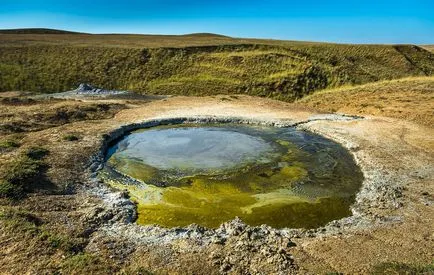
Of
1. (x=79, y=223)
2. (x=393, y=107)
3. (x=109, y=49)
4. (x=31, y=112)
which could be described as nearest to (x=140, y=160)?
(x=79, y=223)

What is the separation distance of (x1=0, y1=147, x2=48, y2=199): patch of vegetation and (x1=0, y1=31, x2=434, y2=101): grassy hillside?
130 ft

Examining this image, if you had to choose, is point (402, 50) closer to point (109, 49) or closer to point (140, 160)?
point (109, 49)

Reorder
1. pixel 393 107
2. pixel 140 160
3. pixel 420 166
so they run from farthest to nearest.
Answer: pixel 393 107 → pixel 140 160 → pixel 420 166

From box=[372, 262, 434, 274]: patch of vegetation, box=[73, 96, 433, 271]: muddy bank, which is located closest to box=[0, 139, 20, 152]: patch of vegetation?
box=[73, 96, 433, 271]: muddy bank

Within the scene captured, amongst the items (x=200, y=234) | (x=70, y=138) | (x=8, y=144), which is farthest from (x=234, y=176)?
(x=8, y=144)

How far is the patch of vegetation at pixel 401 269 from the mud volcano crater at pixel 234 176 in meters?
4.84

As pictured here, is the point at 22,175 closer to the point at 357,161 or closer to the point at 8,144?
the point at 8,144

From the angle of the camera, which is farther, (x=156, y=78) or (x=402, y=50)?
(x=402, y=50)

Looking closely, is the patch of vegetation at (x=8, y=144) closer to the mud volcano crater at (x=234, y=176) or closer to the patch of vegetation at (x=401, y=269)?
the mud volcano crater at (x=234, y=176)

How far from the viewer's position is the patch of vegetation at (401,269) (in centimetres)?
1415

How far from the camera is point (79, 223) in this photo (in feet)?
58.5

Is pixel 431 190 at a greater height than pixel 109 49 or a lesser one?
lesser

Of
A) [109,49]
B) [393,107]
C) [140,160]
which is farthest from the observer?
[109,49]

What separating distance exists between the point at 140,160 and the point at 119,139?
6.46m
